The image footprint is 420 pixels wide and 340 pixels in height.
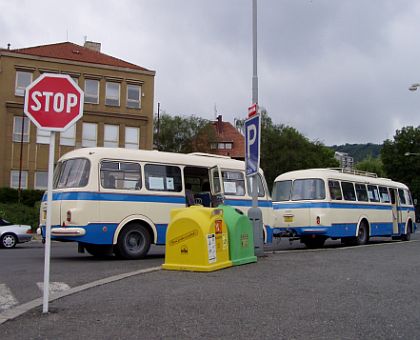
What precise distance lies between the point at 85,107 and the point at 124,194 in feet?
120

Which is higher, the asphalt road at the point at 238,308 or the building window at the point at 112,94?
the building window at the point at 112,94

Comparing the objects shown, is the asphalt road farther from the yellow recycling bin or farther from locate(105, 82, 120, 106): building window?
locate(105, 82, 120, 106): building window

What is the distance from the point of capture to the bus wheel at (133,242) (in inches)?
542

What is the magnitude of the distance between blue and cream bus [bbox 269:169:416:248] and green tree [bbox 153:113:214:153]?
139 ft

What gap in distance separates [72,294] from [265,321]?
9.97 feet

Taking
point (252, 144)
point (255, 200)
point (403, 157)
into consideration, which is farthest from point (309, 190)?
point (403, 157)

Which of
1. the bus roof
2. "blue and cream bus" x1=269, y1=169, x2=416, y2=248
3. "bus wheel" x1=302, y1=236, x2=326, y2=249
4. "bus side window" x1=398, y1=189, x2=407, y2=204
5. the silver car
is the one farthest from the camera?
"bus side window" x1=398, y1=189, x2=407, y2=204

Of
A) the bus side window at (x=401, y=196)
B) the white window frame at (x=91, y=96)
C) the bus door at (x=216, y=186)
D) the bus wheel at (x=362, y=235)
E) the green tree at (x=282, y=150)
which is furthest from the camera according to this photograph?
the green tree at (x=282, y=150)

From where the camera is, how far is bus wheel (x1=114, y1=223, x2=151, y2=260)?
13773 mm

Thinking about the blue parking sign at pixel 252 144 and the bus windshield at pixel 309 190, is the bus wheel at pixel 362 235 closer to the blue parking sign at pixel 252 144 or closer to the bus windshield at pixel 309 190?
the bus windshield at pixel 309 190

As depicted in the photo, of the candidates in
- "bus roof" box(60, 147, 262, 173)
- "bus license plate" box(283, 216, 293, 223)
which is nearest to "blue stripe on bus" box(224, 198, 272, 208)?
"bus roof" box(60, 147, 262, 173)

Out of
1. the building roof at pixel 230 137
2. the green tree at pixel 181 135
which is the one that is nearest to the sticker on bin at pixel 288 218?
the green tree at pixel 181 135

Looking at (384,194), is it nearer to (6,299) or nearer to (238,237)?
(238,237)

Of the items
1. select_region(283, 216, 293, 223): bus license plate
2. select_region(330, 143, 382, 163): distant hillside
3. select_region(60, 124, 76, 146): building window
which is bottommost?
select_region(283, 216, 293, 223): bus license plate
